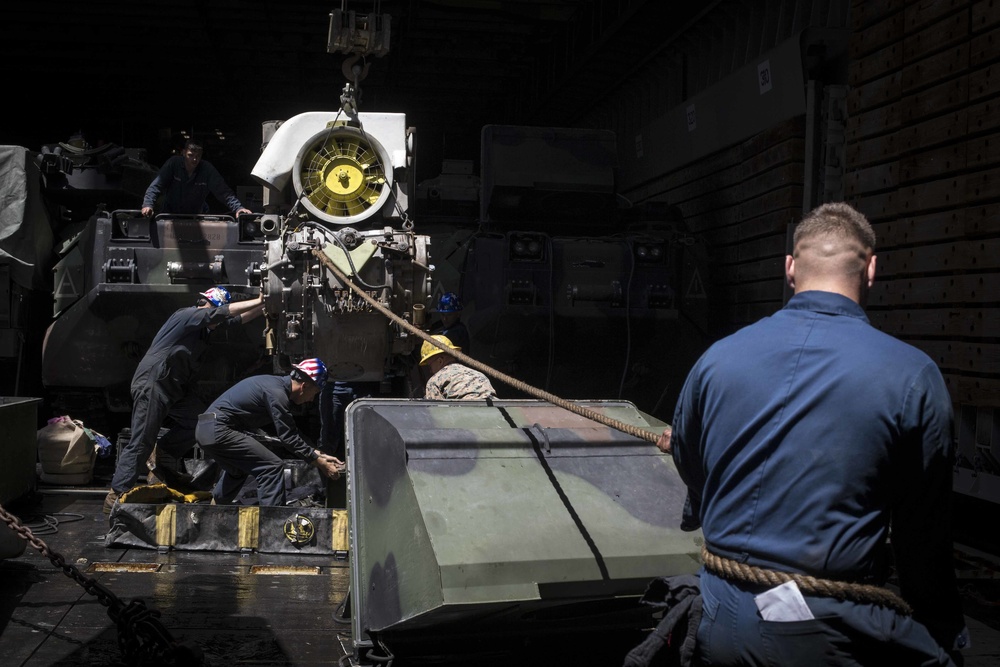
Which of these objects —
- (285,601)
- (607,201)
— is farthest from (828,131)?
(285,601)

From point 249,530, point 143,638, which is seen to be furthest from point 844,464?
point 249,530

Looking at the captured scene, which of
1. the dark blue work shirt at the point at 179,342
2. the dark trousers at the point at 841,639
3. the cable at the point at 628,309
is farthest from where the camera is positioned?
the cable at the point at 628,309

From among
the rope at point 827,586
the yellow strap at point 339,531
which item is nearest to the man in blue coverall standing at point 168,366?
the yellow strap at point 339,531

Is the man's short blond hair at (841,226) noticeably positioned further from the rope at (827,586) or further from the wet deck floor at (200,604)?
the wet deck floor at (200,604)

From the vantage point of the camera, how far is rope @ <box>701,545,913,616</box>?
221 cm

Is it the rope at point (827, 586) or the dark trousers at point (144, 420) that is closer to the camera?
the rope at point (827, 586)

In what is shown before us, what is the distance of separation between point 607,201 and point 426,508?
7.32 meters

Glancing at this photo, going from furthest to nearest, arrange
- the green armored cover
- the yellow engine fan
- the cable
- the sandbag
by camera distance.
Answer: the cable, the sandbag, the yellow engine fan, the green armored cover

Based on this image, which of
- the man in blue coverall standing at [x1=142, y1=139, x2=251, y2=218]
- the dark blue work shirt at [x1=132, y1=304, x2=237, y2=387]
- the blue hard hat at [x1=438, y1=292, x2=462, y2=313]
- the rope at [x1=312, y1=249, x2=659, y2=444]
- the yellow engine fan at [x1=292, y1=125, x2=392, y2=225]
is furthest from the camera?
the man in blue coverall standing at [x1=142, y1=139, x2=251, y2=218]

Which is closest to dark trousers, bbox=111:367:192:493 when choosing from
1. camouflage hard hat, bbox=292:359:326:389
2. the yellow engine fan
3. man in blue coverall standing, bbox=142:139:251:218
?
camouflage hard hat, bbox=292:359:326:389

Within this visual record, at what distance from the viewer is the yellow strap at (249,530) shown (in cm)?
642

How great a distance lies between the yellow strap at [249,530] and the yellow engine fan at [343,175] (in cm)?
205

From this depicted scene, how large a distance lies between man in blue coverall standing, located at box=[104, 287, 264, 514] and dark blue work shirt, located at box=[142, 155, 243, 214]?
1.66m

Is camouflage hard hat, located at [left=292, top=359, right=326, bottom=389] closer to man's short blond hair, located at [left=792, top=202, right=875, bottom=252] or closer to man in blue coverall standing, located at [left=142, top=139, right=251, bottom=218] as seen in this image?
man in blue coverall standing, located at [left=142, top=139, right=251, bottom=218]
